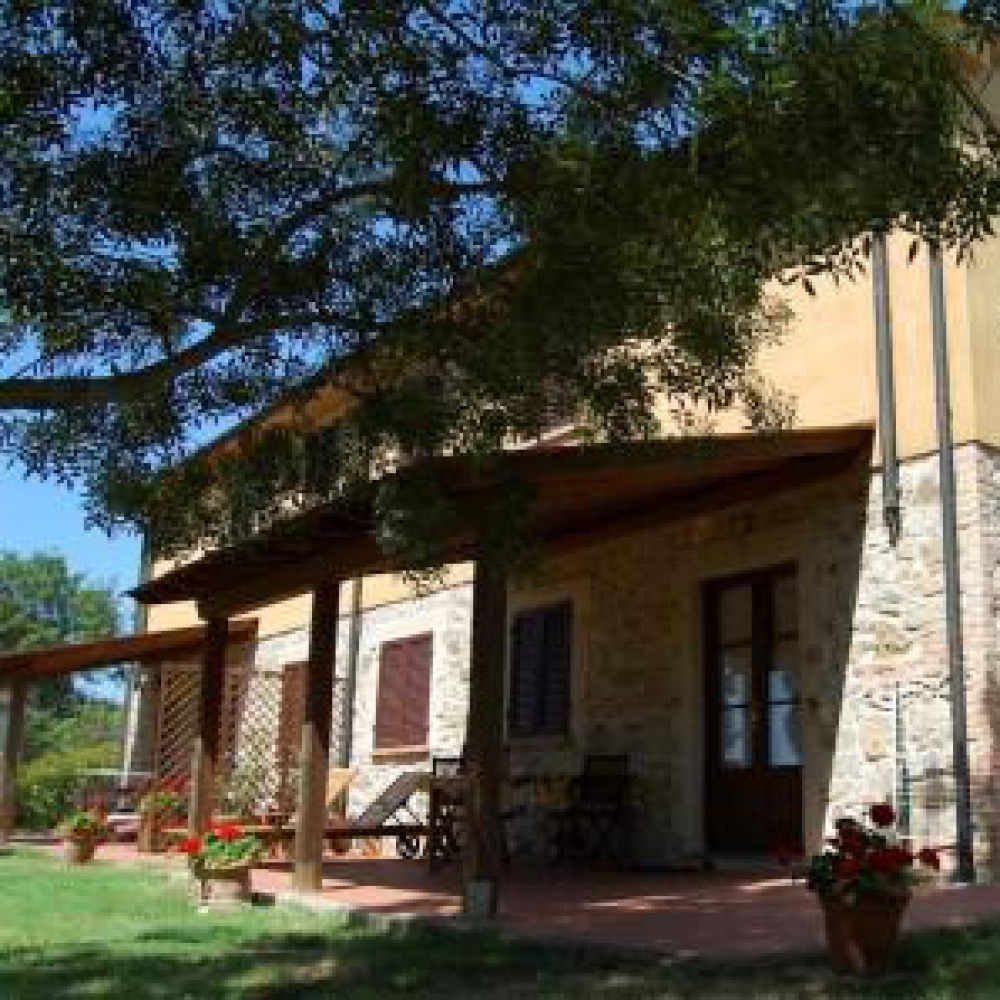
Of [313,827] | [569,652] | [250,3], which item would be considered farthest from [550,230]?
[569,652]

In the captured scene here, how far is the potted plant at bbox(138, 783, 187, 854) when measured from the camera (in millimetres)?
14023

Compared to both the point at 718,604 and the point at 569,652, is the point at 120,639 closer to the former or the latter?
the point at 569,652

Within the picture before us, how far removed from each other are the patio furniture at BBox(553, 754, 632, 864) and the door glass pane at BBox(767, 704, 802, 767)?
1.29 m

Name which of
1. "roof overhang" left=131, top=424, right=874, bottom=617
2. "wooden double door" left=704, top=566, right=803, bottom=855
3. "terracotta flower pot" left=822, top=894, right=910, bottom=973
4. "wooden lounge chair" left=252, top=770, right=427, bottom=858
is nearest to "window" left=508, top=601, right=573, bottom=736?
"roof overhang" left=131, top=424, right=874, bottom=617

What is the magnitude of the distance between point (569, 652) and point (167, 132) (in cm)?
781

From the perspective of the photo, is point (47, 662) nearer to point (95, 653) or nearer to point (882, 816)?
point (95, 653)

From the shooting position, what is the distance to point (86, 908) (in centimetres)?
877

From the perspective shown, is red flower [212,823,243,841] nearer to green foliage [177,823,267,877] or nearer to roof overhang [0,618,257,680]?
green foliage [177,823,267,877]

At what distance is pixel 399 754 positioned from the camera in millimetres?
14383

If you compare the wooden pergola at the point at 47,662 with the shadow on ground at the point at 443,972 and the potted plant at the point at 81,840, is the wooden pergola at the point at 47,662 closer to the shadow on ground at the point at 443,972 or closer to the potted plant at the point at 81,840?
the potted plant at the point at 81,840

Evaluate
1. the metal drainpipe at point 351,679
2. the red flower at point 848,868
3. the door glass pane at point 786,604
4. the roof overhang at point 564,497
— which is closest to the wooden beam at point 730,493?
the roof overhang at point 564,497

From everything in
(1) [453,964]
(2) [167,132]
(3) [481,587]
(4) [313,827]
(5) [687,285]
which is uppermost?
(2) [167,132]

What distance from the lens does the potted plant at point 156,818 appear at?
14.0m

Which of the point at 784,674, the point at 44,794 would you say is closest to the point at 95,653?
the point at 44,794
